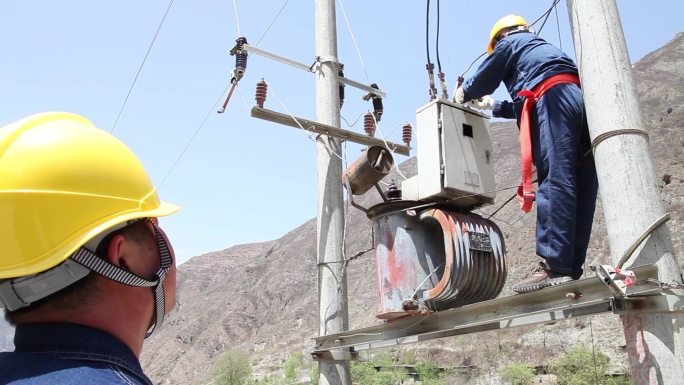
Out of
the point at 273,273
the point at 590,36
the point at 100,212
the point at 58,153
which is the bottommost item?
the point at 100,212

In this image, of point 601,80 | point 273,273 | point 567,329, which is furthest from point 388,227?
point 273,273

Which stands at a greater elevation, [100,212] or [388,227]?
[388,227]

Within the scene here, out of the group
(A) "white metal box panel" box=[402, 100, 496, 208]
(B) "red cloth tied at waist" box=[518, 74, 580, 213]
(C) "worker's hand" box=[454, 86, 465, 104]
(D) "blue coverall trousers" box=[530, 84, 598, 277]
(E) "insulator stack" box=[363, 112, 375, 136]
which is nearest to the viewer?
(D) "blue coverall trousers" box=[530, 84, 598, 277]

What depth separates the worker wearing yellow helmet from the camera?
1.23 m

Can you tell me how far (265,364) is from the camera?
5109cm

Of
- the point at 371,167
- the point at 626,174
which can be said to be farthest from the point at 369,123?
the point at 626,174

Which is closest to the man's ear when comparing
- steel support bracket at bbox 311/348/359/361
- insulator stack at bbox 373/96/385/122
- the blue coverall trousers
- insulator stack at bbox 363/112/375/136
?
the blue coverall trousers

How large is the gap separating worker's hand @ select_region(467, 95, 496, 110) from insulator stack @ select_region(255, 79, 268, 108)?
2.15 meters

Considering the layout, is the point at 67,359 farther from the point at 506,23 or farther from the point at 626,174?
the point at 506,23

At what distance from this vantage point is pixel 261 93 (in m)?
5.58

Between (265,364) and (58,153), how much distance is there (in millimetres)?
52171

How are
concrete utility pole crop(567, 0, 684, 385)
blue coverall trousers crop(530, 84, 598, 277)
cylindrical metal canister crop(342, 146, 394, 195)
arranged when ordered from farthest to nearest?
1. cylindrical metal canister crop(342, 146, 394, 195)
2. blue coverall trousers crop(530, 84, 598, 277)
3. concrete utility pole crop(567, 0, 684, 385)

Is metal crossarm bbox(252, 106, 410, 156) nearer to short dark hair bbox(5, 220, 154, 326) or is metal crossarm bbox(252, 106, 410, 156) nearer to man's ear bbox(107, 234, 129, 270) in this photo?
man's ear bbox(107, 234, 129, 270)

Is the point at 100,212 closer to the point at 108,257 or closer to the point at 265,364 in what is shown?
the point at 108,257
